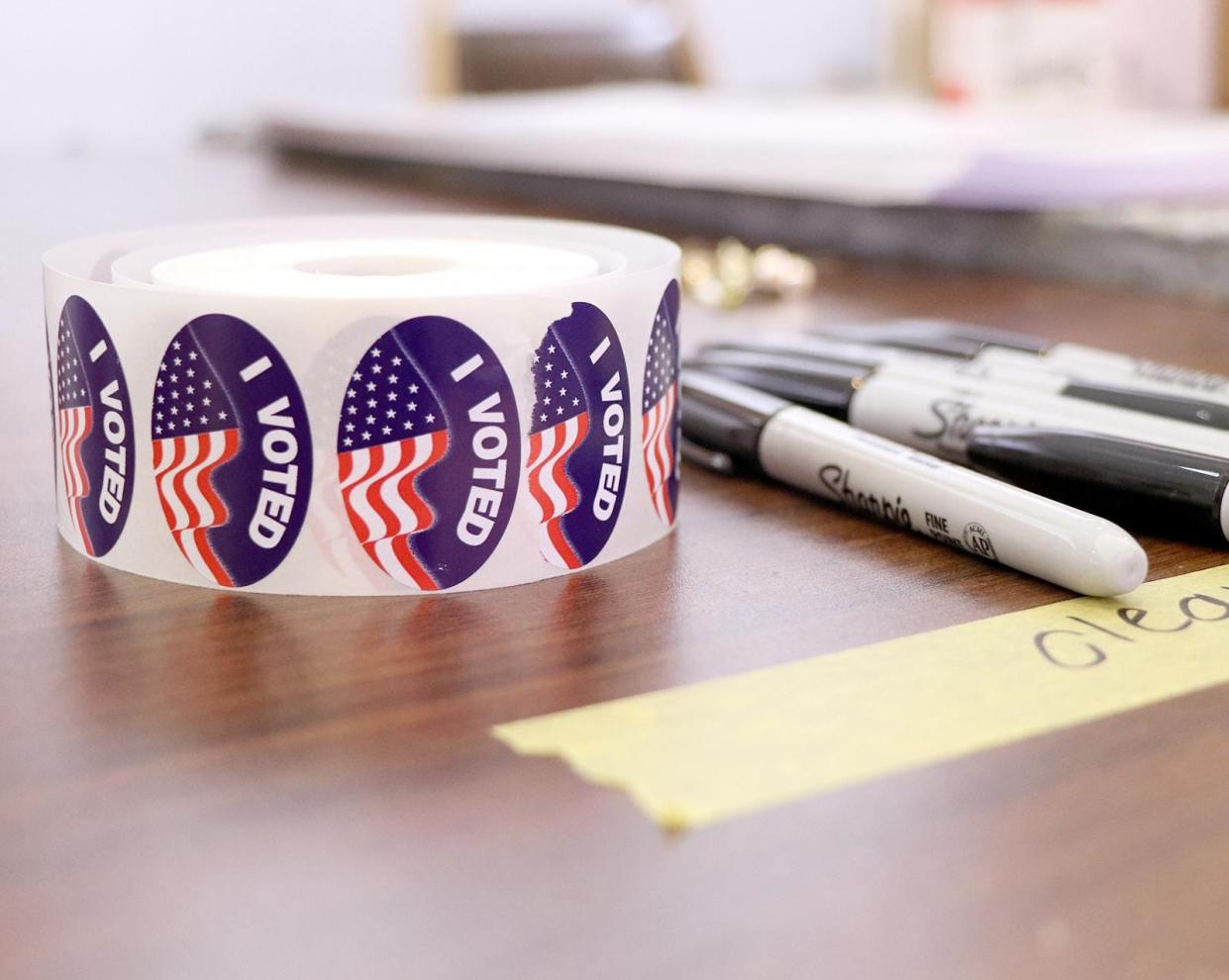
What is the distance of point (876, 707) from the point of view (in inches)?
11.0

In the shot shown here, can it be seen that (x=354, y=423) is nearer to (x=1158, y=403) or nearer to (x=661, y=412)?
(x=661, y=412)

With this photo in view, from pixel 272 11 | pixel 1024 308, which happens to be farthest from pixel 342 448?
pixel 272 11

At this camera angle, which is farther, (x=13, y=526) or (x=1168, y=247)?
(x=1168, y=247)

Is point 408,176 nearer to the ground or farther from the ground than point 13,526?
farther from the ground

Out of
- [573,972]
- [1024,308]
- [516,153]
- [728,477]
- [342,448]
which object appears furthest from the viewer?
[516,153]

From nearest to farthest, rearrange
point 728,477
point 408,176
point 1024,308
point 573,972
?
point 573,972 → point 728,477 → point 1024,308 → point 408,176

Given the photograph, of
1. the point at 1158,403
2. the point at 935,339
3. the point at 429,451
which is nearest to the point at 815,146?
the point at 935,339

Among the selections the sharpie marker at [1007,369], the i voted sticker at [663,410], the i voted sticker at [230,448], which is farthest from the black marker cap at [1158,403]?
the i voted sticker at [230,448]

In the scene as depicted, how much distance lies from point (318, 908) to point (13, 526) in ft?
0.75

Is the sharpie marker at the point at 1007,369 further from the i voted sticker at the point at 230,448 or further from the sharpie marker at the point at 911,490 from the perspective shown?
the i voted sticker at the point at 230,448

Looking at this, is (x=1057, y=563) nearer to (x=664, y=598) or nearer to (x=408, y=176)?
(x=664, y=598)

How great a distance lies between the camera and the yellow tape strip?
25cm

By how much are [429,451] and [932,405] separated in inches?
6.8

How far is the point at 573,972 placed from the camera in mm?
197
